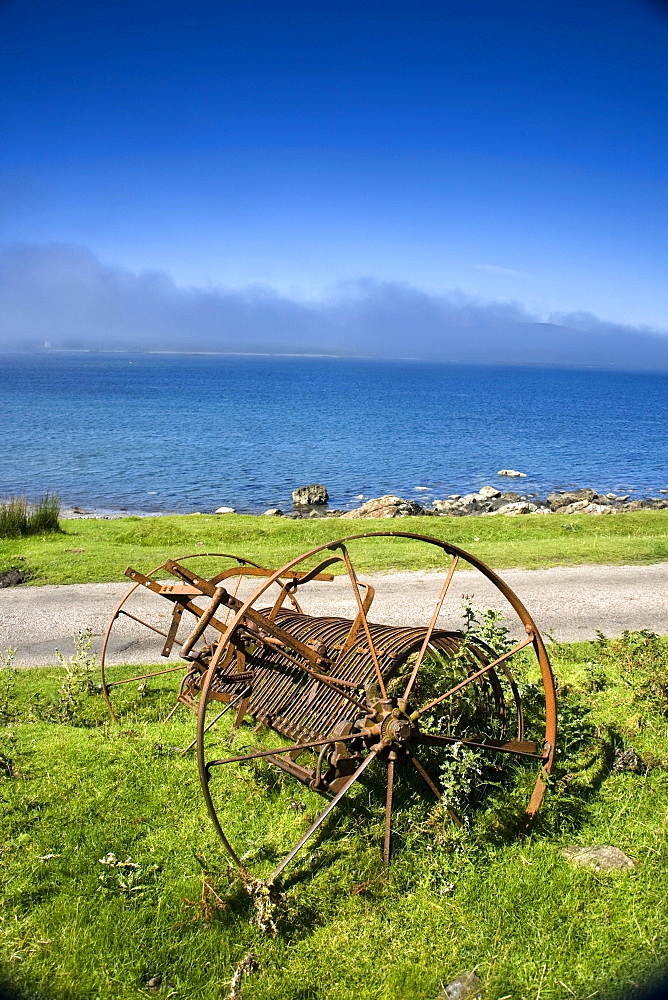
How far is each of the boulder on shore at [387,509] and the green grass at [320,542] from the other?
608 cm

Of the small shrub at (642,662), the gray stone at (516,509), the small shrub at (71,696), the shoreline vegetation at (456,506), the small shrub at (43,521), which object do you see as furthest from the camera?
the gray stone at (516,509)

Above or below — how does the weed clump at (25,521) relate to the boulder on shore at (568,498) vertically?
above

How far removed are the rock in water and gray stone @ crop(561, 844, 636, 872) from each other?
30.4 m

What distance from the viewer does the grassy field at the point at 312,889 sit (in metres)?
5.58

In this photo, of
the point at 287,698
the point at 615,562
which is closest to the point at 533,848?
the point at 287,698

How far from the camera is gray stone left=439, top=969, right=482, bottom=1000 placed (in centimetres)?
545

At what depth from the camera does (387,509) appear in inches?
1209

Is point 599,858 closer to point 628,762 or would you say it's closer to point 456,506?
point 628,762

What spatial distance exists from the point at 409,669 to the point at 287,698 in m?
1.37

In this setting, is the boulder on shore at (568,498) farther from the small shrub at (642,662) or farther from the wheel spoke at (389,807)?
the wheel spoke at (389,807)

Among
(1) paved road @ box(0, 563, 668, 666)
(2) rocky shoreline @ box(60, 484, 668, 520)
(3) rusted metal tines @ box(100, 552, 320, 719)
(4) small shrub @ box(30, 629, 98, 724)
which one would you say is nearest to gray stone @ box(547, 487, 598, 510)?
(2) rocky shoreline @ box(60, 484, 668, 520)

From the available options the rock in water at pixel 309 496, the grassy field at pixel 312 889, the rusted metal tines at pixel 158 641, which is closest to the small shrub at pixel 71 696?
the rusted metal tines at pixel 158 641

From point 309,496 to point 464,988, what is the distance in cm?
3240

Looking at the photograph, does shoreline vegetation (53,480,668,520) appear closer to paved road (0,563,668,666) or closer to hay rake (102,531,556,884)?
paved road (0,563,668,666)
